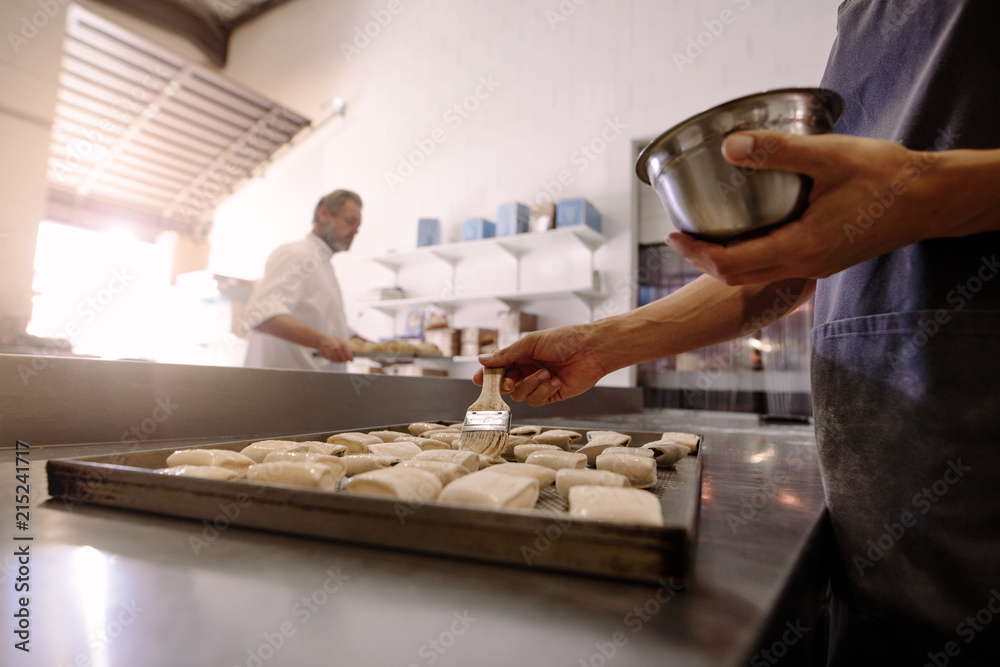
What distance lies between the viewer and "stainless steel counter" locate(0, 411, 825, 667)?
0.31 metres

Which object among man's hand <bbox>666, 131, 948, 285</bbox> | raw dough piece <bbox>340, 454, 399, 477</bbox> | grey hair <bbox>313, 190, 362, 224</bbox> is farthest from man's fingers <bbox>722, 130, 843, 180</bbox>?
grey hair <bbox>313, 190, 362, 224</bbox>

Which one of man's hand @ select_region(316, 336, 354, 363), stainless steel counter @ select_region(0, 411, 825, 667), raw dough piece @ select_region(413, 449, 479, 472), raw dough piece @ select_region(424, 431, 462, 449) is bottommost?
stainless steel counter @ select_region(0, 411, 825, 667)

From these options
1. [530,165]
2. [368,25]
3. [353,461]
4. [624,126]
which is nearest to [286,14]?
[368,25]

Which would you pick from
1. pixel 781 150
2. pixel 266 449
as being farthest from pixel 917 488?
pixel 266 449

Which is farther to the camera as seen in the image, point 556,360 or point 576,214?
→ point 576,214

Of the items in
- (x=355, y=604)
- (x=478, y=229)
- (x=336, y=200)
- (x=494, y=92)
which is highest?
(x=494, y=92)

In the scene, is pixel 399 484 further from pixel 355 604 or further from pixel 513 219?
pixel 513 219

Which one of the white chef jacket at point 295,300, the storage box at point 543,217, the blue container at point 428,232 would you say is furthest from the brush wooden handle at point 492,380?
the blue container at point 428,232

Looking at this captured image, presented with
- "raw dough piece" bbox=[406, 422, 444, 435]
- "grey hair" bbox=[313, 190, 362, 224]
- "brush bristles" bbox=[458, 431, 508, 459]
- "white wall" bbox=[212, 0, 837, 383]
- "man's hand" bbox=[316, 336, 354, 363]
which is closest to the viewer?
"brush bristles" bbox=[458, 431, 508, 459]

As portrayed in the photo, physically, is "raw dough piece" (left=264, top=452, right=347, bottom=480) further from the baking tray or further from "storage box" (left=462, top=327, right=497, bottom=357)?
"storage box" (left=462, top=327, right=497, bottom=357)

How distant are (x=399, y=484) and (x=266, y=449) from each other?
0.37 meters

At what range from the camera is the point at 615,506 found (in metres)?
0.48

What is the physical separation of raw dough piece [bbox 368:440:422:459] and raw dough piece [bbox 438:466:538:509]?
0.96 feet

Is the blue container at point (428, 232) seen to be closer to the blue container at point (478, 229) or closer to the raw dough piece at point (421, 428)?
A: the blue container at point (478, 229)
